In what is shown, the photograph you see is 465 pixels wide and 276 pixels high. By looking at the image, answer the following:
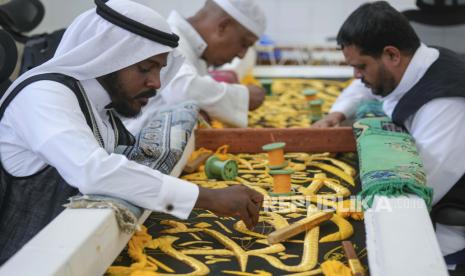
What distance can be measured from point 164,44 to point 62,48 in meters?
0.29

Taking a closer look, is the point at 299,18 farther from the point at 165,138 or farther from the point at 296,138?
the point at 165,138

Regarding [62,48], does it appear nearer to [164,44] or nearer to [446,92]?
[164,44]

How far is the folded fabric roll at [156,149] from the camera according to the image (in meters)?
1.53

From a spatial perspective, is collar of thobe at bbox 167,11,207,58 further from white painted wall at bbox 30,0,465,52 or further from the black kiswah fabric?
white painted wall at bbox 30,0,465,52

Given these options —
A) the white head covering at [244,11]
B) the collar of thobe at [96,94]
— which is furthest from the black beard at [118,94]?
the white head covering at [244,11]

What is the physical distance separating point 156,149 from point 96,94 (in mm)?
329

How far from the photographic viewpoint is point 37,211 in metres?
1.74

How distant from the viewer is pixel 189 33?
3256 millimetres

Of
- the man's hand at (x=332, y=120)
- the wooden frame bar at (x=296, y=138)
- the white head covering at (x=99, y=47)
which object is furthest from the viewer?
the man's hand at (x=332, y=120)

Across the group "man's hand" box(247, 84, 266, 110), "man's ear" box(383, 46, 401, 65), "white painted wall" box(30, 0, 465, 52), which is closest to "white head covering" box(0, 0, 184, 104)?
"man's ear" box(383, 46, 401, 65)

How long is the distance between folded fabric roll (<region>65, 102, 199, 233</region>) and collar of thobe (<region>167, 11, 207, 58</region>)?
2.36 feet

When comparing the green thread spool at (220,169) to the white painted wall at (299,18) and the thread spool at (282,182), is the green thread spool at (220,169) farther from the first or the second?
the white painted wall at (299,18)

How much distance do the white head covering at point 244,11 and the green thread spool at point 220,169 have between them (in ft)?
4.20

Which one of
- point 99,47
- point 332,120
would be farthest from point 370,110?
point 99,47
